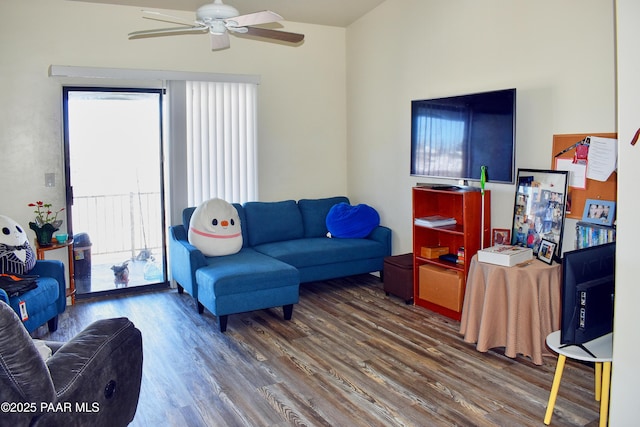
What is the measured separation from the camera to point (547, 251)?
3.68 m

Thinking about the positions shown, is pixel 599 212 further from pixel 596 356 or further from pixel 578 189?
pixel 596 356

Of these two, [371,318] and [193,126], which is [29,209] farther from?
[371,318]

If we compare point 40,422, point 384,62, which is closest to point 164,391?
point 40,422

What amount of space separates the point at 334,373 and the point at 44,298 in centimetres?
221

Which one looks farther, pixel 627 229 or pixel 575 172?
pixel 575 172

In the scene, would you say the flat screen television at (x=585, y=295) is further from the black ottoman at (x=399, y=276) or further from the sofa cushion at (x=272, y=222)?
the sofa cushion at (x=272, y=222)

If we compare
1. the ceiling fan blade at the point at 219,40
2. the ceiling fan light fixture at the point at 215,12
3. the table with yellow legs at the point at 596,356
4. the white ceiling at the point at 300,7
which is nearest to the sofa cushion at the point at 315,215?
the white ceiling at the point at 300,7

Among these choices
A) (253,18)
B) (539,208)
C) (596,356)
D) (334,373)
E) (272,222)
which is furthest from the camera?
(272,222)

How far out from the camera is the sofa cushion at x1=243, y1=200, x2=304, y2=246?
18.0ft

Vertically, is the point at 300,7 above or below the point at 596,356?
above

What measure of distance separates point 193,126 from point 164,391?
3.00 metres

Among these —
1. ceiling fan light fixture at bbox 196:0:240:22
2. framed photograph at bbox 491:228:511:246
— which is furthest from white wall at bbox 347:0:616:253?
ceiling fan light fixture at bbox 196:0:240:22

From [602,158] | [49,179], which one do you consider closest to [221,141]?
[49,179]

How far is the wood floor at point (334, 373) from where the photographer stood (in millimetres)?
2924
